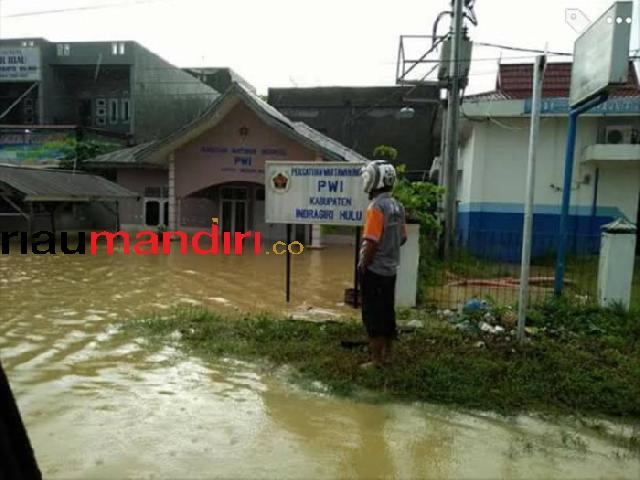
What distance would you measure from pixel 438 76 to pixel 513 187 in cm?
372

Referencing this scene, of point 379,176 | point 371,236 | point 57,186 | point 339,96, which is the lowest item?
point 371,236

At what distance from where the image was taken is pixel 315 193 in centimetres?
826

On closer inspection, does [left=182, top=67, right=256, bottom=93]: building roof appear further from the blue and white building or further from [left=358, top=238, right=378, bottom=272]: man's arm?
[left=358, top=238, right=378, bottom=272]: man's arm

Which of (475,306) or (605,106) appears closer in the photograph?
(475,306)

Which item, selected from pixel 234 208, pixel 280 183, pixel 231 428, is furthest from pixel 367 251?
pixel 234 208

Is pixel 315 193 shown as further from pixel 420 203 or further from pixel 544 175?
pixel 544 175

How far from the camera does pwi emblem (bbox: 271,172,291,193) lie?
329 inches

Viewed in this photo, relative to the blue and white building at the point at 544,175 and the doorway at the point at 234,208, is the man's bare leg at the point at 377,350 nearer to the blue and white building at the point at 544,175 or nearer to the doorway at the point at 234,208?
the blue and white building at the point at 544,175

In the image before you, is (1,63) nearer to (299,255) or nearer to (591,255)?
(299,255)

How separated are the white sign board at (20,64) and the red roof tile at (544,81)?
73.0 feet

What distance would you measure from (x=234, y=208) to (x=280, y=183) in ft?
48.1

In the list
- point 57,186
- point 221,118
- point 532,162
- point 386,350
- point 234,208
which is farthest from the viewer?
point 234,208

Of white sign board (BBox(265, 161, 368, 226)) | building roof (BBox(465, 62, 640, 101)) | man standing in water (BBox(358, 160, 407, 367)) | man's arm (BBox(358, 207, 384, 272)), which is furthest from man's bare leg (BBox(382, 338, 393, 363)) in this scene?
building roof (BBox(465, 62, 640, 101))

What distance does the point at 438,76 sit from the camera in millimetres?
13797
